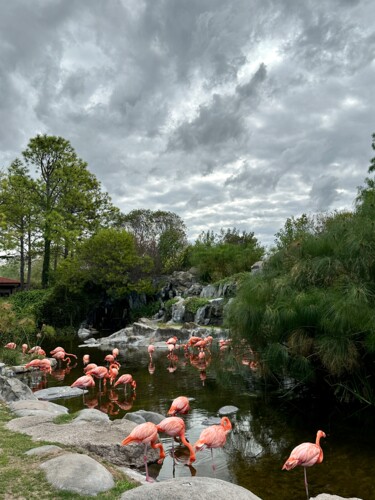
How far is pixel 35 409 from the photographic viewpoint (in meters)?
8.34

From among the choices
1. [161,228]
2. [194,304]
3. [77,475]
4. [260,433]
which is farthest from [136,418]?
[161,228]

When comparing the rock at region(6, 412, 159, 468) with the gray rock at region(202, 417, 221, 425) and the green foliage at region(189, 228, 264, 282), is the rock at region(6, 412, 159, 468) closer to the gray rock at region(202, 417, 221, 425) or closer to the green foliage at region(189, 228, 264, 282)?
the gray rock at region(202, 417, 221, 425)

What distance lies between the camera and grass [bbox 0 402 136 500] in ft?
13.5

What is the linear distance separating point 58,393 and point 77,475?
22.8 feet

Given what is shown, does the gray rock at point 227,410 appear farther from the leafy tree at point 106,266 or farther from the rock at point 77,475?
the leafy tree at point 106,266

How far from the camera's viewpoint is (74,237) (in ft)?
105

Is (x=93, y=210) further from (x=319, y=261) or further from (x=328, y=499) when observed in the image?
(x=328, y=499)

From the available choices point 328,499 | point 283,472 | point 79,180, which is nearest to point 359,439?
point 283,472

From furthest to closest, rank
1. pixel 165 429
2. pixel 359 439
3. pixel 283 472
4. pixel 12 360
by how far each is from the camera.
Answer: pixel 12 360
pixel 359 439
pixel 165 429
pixel 283 472

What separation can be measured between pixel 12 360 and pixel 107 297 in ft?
53.7

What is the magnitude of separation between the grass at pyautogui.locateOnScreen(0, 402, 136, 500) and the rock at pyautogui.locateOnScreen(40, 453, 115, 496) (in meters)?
0.07

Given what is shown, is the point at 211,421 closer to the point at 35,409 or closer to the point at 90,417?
the point at 90,417

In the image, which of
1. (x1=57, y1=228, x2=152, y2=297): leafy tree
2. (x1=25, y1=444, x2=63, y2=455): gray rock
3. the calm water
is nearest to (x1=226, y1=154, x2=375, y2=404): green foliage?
the calm water

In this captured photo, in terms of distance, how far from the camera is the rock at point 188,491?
12.8 ft
